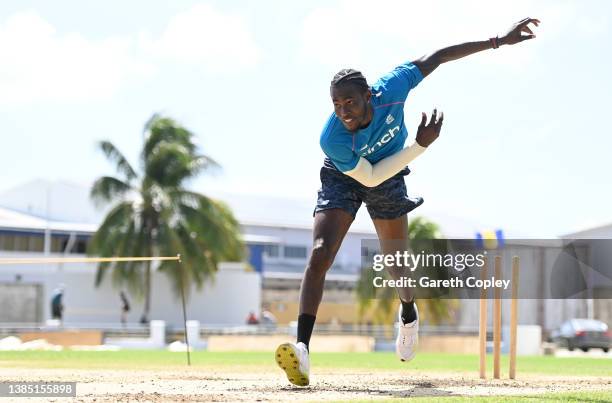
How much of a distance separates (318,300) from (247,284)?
137ft

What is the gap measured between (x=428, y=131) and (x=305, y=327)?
68.3 inches

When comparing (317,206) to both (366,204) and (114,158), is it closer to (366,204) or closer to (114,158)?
(366,204)

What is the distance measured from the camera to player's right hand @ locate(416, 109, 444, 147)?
25.7 ft

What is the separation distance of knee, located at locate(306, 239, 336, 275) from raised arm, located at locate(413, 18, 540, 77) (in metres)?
1.67

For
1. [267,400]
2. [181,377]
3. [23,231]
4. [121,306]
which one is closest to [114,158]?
[121,306]

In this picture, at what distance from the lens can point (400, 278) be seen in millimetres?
9016

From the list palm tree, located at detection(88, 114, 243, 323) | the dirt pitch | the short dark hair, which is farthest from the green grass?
palm tree, located at detection(88, 114, 243, 323)

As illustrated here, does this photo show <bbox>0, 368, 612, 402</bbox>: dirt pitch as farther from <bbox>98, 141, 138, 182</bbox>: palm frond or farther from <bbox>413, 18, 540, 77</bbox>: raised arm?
<bbox>98, 141, 138, 182</bbox>: palm frond

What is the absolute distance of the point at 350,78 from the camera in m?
7.84

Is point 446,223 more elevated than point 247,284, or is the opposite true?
point 446,223

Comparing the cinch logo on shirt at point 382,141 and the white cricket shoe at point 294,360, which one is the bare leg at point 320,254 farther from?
the cinch logo on shirt at point 382,141

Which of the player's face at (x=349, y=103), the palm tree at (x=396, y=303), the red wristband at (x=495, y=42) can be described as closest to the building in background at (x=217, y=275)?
the palm tree at (x=396, y=303)

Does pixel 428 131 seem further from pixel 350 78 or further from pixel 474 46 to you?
pixel 474 46

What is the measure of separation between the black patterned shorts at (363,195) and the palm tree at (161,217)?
3627cm
